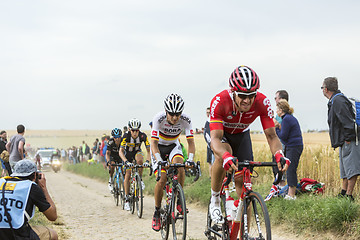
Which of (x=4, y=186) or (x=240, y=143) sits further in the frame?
(x=240, y=143)

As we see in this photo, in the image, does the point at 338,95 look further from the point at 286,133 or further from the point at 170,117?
the point at 170,117

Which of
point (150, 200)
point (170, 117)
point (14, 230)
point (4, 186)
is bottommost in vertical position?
point (150, 200)

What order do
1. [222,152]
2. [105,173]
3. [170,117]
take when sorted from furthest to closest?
[105,173]
[170,117]
[222,152]

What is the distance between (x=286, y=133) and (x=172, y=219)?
322 cm

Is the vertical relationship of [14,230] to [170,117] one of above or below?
below

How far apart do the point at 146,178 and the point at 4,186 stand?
50.8 feet

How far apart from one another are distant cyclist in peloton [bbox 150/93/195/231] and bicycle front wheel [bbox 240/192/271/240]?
7.82ft

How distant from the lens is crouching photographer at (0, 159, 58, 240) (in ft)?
13.7

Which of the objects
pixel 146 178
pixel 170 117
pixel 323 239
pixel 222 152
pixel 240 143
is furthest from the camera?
pixel 146 178

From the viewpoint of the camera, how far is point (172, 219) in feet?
22.5

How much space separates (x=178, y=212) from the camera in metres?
6.73

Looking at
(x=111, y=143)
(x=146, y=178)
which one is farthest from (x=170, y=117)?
(x=146, y=178)

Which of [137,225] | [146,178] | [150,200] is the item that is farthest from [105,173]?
[137,225]

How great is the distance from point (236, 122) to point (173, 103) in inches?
76.6
